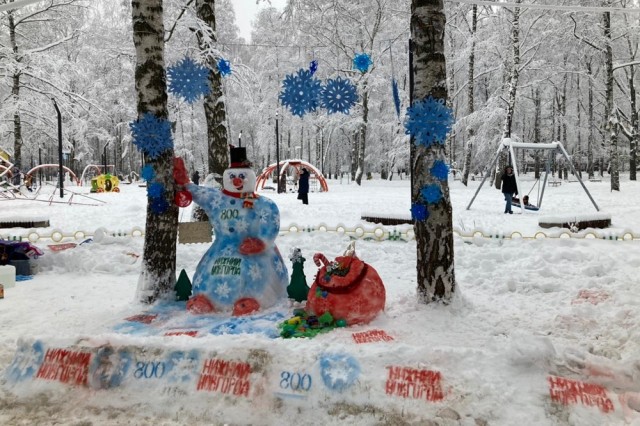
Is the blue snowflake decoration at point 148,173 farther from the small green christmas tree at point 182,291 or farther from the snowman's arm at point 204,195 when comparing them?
the small green christmas tree at point 182,291

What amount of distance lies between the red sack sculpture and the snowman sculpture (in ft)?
1.96

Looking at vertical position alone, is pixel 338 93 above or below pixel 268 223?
above

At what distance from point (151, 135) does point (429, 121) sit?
2.77 meters

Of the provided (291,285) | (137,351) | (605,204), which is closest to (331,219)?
(291,285)

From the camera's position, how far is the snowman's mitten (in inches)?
182

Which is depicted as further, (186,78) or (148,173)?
(186,78)

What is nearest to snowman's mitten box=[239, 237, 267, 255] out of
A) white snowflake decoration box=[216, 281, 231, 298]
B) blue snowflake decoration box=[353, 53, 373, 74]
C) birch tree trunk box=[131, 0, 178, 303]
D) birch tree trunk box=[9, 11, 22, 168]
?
white snowflake decoration box=[216, 281, 231, 298]

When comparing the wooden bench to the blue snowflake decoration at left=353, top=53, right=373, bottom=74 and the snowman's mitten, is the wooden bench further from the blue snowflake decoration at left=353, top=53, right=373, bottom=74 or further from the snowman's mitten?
the snowman's mitten

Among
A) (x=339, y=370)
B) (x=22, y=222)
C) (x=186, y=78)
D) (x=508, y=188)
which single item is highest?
(x=186, y=78)

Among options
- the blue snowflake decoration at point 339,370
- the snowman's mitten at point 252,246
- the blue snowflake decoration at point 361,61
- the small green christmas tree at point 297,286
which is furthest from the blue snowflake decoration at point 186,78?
the blue snowflake decoration at point 339,370

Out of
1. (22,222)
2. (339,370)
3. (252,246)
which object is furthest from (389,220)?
(22,222)

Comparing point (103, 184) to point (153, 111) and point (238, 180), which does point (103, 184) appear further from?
point (238, 180)

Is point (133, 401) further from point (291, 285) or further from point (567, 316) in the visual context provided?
point (567, 316)

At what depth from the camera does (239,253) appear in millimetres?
4676
